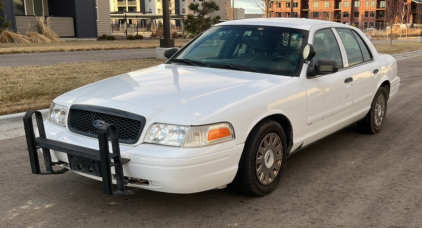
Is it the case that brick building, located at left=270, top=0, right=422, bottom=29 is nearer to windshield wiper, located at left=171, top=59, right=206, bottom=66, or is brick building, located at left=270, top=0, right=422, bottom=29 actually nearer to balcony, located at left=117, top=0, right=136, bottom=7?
balcony, located at left=117, top=0, right=136, bottom=7

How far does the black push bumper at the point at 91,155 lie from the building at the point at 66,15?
26.4 metres

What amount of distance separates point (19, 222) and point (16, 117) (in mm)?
3670

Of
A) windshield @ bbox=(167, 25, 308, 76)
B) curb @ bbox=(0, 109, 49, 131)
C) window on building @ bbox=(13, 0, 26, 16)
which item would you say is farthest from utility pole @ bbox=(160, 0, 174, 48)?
window on building @ bbox=(13, 0, 26, 16)

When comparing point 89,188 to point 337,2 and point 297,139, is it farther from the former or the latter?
point 337,2

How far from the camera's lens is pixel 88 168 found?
347 centimetres

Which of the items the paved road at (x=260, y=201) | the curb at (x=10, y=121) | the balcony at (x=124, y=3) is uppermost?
the balcony at (x=124, y=3)

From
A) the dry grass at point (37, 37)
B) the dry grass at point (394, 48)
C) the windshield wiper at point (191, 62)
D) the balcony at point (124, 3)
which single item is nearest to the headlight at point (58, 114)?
the windshield wiper at point (191, 62)

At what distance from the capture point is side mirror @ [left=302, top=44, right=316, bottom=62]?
177 inches

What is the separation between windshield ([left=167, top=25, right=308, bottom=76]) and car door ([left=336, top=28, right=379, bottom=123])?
94cm

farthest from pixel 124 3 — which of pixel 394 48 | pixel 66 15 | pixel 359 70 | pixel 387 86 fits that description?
pixel 359 70

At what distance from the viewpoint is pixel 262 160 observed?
394 cm

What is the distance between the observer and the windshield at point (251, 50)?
182 inches

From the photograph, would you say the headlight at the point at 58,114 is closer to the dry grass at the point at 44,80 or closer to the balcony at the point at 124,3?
the dry grass at the point at 44,80

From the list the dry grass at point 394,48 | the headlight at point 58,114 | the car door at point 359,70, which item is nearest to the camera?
the headlight at point 58,114
